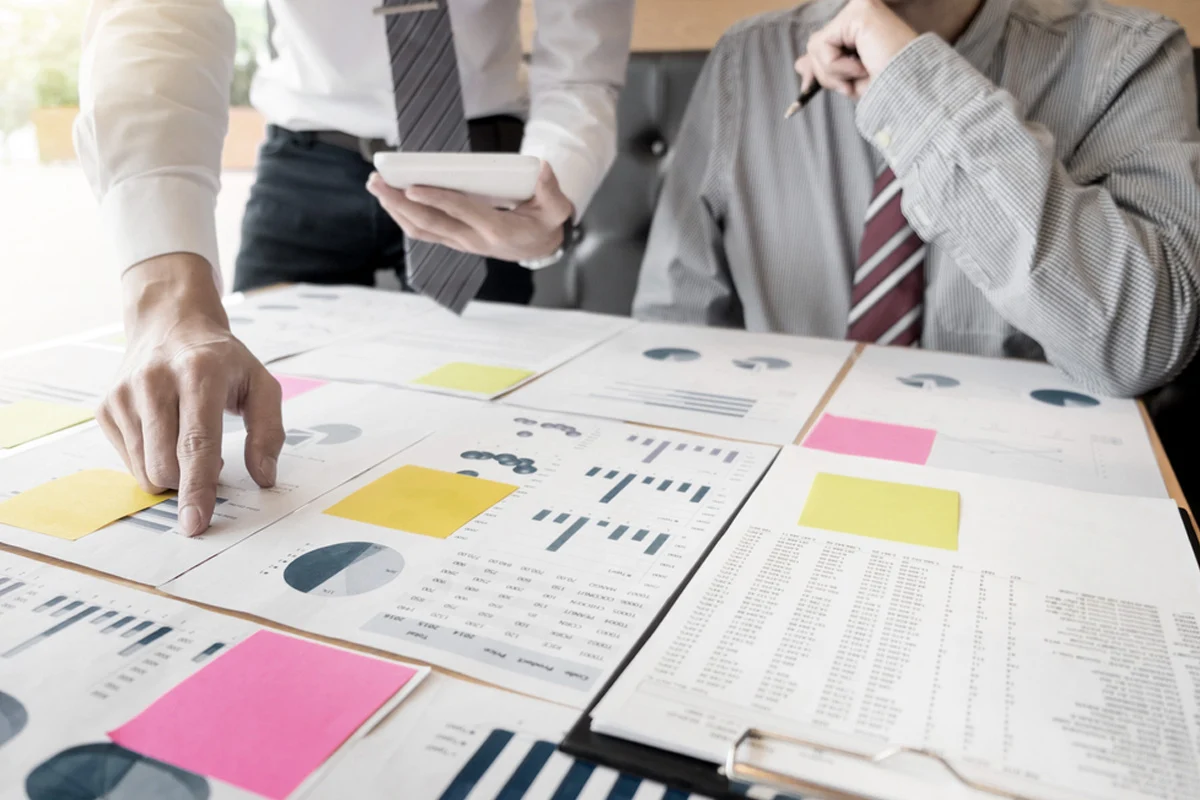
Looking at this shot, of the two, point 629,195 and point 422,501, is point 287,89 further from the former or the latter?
point 422,501

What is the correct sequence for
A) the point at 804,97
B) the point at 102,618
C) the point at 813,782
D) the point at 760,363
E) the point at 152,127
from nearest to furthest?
1. the point at 813,782
2. the point at 102,618
3. the point at 152,127
4. the point at 760,363
5. the point at 804,97

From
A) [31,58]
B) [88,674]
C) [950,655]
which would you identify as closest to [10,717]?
[88,674]

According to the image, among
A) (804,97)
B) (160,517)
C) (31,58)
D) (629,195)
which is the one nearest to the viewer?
(160,517)

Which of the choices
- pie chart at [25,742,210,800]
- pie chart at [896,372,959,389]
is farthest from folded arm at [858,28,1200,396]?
pie chart at [25,742,210,800]

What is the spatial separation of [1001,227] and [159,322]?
0.75m

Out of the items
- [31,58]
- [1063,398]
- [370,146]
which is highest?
[31,58]

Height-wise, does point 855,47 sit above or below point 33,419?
above

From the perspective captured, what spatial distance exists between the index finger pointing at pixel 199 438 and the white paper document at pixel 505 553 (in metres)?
0.04

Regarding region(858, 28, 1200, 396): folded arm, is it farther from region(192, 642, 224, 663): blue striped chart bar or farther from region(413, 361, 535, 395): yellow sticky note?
region(192, 642, 224, 663): blue striped chart bar

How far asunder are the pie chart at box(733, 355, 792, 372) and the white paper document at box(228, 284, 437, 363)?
0.40 m

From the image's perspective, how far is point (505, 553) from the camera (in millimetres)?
475

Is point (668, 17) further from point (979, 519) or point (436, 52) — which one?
point (979, 519)

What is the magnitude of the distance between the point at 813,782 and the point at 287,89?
1.12 m

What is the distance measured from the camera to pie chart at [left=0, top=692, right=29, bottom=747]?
33 centimetres
